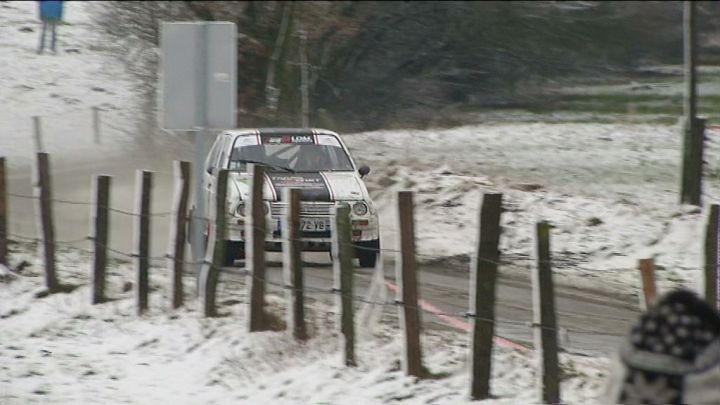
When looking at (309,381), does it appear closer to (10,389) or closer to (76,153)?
(10,389)

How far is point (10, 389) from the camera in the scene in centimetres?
1120

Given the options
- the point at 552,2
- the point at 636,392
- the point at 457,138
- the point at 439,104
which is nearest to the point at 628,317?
the point at 636,392

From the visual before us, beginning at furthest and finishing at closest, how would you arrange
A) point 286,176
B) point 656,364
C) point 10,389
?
point 286,176, point 10,389, point 656,364

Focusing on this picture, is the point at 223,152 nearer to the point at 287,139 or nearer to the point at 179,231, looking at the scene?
the point at 287,139

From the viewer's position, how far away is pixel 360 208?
17.4m

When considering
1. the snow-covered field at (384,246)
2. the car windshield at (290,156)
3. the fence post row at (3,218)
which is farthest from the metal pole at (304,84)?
the fence post row at (3,218)

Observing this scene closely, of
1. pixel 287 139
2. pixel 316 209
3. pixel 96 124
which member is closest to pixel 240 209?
pixel 316 209

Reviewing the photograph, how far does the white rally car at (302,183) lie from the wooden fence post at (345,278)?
16.9 ft

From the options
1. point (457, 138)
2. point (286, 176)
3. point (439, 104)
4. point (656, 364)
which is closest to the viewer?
point (656, 364)

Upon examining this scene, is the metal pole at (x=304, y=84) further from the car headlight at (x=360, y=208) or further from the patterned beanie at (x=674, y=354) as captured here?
the patterned beanie at (x=674, y=354)

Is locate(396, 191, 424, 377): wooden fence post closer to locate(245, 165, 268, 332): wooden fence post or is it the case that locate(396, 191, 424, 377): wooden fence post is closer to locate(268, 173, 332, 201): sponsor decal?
locate(245, 165, 268, 332): wooden fence post

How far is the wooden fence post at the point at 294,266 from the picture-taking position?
468 inches

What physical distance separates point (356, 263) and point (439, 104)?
20.0 m

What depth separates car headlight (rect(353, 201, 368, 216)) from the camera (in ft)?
56.9
